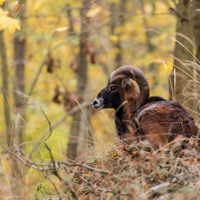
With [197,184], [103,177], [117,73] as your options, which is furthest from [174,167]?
[117,73]

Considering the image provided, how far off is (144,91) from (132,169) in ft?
6.06

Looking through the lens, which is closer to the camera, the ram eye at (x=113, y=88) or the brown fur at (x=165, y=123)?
the brown fur at (x=165, y=123)

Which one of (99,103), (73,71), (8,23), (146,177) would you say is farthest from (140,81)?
(73,71)

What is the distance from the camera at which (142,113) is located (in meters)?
4.16

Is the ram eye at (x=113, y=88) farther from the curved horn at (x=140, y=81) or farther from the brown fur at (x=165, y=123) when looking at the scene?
the brown fur at (x=165, y=123)

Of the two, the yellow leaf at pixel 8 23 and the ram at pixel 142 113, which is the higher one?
the yellow leaf at pixel 8 23

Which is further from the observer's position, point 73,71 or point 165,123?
point 73,71

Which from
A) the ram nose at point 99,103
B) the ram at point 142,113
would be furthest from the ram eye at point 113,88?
the ram nose at point 99,103

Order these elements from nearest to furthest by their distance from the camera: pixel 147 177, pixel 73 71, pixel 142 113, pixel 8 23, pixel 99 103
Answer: pixel 147 177 → pixel 142 113 → pixel 8 23 → pixel 99 103 → pixel 73 71

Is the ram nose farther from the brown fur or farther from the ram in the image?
the brown fur

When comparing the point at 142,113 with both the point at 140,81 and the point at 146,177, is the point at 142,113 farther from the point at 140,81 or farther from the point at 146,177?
the point at 146,177

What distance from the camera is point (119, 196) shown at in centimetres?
273

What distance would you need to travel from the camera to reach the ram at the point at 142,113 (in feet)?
12.6

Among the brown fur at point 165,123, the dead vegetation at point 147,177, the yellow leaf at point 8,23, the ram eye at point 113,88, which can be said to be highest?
the yellow leaf at point 8,23
